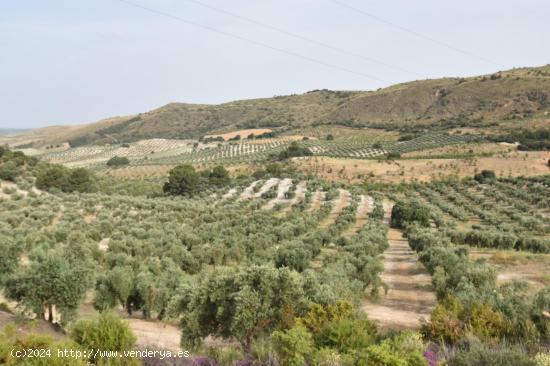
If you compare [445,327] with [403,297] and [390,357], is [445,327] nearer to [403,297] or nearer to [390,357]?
[390,357]

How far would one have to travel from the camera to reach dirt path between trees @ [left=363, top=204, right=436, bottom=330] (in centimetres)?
2178

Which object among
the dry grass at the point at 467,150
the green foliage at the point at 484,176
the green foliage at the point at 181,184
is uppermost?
the dry grass at the point at 467,150

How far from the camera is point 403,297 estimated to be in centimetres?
2662

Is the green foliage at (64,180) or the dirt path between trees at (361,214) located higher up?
the green foliage at (64,180)

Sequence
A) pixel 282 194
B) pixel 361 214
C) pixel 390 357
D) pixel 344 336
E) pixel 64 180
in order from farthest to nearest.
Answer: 1. pixel 282 194
2. pixel 64 180
3. pixel 361 214
4. pixel 344 336
5. pixel 390 357

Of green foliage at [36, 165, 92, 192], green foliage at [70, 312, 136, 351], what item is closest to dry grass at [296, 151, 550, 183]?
green foliage at [36, 165, 92, 192]

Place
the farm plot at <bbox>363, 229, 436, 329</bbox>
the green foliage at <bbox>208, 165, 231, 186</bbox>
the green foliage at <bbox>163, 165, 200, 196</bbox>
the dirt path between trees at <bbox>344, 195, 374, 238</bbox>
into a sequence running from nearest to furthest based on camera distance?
the farm plot at <bbox>363, 229, 436, 329</bbox>, the dirt path between trees at <bbox>344, 195, 374, 238</bbox>, the green foliage at <bbox>163, 165, 200, 196</bbox>, the green foliage at <bbox>208, 165, 231, 186</bbox>

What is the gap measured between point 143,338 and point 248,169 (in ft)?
329

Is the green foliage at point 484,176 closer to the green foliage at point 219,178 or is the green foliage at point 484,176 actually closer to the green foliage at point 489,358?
the green foliage at point 219,178

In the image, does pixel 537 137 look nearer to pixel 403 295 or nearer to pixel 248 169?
pixel 248 169

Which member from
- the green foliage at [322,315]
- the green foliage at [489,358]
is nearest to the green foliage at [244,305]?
the green foliage at [322,315]

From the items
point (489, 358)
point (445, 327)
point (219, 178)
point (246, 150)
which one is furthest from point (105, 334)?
point (246, 150)

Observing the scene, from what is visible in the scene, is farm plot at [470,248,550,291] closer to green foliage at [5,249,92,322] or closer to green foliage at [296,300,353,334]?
green foliage at [296,300,353,334]

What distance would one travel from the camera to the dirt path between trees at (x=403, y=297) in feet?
71.5
